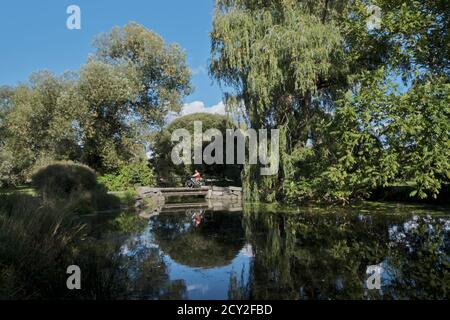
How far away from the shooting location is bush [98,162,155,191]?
74.3ft

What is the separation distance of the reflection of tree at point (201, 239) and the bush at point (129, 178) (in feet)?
35.2

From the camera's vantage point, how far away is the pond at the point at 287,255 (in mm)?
5062

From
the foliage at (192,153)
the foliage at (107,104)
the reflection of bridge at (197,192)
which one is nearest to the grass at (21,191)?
the foliage at (107,104)

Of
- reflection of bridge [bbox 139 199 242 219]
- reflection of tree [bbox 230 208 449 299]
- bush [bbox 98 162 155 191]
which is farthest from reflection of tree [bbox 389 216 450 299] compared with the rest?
bush [bbox 98 162 155 191]

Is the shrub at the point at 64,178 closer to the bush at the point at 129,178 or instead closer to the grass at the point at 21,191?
the grass at the point at 21,191

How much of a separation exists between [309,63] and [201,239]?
834 centimetres

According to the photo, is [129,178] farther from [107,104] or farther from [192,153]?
[192,153]

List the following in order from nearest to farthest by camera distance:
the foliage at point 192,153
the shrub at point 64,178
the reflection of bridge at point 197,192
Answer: the shrub at point 64,178
the reflection of bridge at point 197,192
the foliage at point 192,153

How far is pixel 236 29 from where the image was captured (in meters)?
15.0

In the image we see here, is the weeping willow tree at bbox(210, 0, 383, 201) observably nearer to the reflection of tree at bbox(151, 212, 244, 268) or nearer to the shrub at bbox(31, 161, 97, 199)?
the reflection of tree at bbox(151, 212, 244, 268)

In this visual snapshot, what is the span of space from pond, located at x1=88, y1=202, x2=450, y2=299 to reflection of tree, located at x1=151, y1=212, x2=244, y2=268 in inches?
0.8

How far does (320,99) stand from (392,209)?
5.37 m
